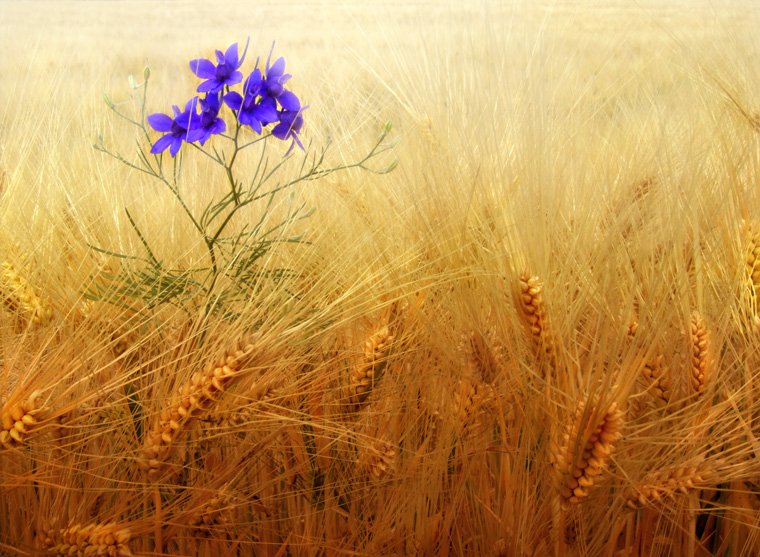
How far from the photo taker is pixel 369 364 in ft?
2.74

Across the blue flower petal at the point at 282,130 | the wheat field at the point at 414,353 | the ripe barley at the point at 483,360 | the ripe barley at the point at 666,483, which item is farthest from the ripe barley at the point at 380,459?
the blue flower petal at the point at 282,130

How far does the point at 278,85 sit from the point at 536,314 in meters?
0.37

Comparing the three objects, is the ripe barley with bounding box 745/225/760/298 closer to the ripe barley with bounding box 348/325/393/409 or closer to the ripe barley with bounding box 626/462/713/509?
the ripe barley with bounding box 626/462/713/509

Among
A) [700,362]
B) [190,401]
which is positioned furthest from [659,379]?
[190,401]

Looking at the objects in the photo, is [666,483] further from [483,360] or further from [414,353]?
[414,353]

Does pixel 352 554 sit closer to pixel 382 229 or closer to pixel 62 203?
pixel 382 229

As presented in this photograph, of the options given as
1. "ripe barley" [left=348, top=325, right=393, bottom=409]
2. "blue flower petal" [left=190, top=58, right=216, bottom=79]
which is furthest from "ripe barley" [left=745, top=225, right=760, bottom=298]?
"blue flower petal" [left=190, top=58, right=216, bottom=79]

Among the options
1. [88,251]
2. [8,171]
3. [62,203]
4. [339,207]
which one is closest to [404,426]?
[339,207]

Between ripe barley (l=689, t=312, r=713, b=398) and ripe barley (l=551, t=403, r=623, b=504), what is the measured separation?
0.13 m

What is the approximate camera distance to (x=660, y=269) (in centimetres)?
80

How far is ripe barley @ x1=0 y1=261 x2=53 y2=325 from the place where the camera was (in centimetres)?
84

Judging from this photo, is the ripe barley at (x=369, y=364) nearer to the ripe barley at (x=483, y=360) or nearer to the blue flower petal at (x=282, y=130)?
the ripe barley at (x=483, y=360)

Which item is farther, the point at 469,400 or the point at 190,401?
the point at 469,400

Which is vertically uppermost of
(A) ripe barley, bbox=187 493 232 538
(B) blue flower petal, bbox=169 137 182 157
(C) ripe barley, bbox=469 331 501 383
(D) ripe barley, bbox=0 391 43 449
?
(B) blue flower petal, bbox=169 137 182 157
